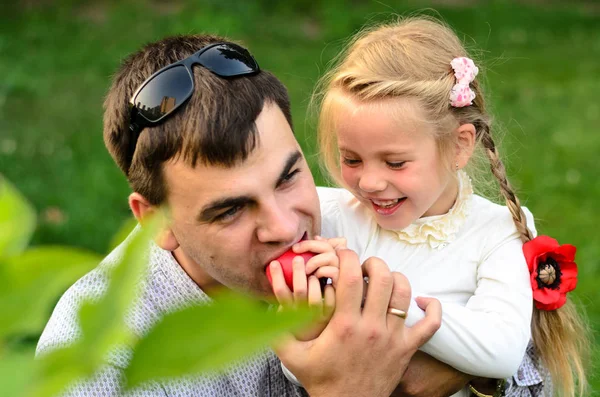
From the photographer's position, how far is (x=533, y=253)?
2230 millimetres

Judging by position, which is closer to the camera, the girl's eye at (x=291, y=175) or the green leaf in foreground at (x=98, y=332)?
the green leaf in foreground at (x=98, y=332)

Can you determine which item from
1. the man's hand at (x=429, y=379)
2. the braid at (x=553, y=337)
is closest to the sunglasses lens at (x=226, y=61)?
the braid at (x=553, y=337)

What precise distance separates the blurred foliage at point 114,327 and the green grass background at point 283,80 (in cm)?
363

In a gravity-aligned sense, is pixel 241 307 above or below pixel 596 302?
above

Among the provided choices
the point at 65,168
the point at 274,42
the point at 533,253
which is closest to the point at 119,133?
the point at 533,253

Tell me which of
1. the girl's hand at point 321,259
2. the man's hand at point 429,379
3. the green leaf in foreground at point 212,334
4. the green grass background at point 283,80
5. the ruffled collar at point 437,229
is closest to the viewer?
the green leaf in foreground at point 212,334

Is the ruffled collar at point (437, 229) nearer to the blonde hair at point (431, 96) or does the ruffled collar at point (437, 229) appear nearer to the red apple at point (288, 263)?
the blonde hair at point (431, 96)

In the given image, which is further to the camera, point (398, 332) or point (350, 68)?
point (350, 68)

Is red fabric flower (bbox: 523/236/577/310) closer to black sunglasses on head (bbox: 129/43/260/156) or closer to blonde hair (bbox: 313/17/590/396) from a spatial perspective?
blonde hair (bbox: 313/17/590/396)

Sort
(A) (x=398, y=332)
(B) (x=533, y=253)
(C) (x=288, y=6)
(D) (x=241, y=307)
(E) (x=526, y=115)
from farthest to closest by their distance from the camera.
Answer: (C) (x=288, y=6) → (E) (x=526, y=115) → (B) (x=533, y=253) → (A) (x=398, y=332) → (D) (x=241, y=307)

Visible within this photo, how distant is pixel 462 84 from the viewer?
7.58ft

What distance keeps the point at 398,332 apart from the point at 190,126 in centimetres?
69

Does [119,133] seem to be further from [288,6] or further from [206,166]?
[288,6]

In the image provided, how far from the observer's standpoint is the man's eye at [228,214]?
2.03m
